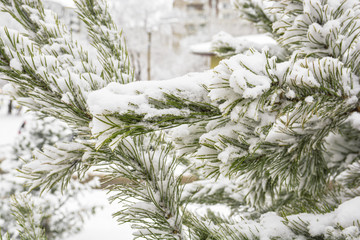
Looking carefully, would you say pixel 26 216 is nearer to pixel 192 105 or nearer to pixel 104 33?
pixel 104 33

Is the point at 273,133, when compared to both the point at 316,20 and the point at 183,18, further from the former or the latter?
the point at 183,18

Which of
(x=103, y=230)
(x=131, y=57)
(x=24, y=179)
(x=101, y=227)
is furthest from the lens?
(x=131, y=57)

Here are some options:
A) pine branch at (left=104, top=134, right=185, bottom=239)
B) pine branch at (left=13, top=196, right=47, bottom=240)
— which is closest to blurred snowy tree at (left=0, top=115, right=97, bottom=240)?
pine branch at (left=13, top=196, right=47, bottom=240)

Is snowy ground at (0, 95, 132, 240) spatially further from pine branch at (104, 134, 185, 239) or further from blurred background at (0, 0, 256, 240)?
pine branch at (104, 134, 185, 239)

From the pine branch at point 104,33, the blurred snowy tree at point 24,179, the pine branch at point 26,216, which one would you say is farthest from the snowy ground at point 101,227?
the pine branch at point 104,33

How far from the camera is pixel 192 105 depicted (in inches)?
21.5

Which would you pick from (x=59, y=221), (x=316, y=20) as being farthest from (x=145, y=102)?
(x=59, y=221)

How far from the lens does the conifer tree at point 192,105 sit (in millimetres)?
501

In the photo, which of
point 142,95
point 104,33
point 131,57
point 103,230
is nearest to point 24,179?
point 103,230

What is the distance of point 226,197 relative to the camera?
1620 millimetres

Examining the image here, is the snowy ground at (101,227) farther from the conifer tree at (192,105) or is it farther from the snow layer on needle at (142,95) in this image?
the snow layer on needle at (142,95)

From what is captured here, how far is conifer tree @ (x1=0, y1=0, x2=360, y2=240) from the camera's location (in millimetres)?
501

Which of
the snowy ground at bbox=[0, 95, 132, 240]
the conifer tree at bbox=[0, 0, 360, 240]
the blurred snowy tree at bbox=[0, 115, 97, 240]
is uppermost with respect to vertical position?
the conifer tree at bbox=[0, 0, 360, 240]

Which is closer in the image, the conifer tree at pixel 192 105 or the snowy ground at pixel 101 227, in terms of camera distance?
the conifer tree at pixel 192 105
